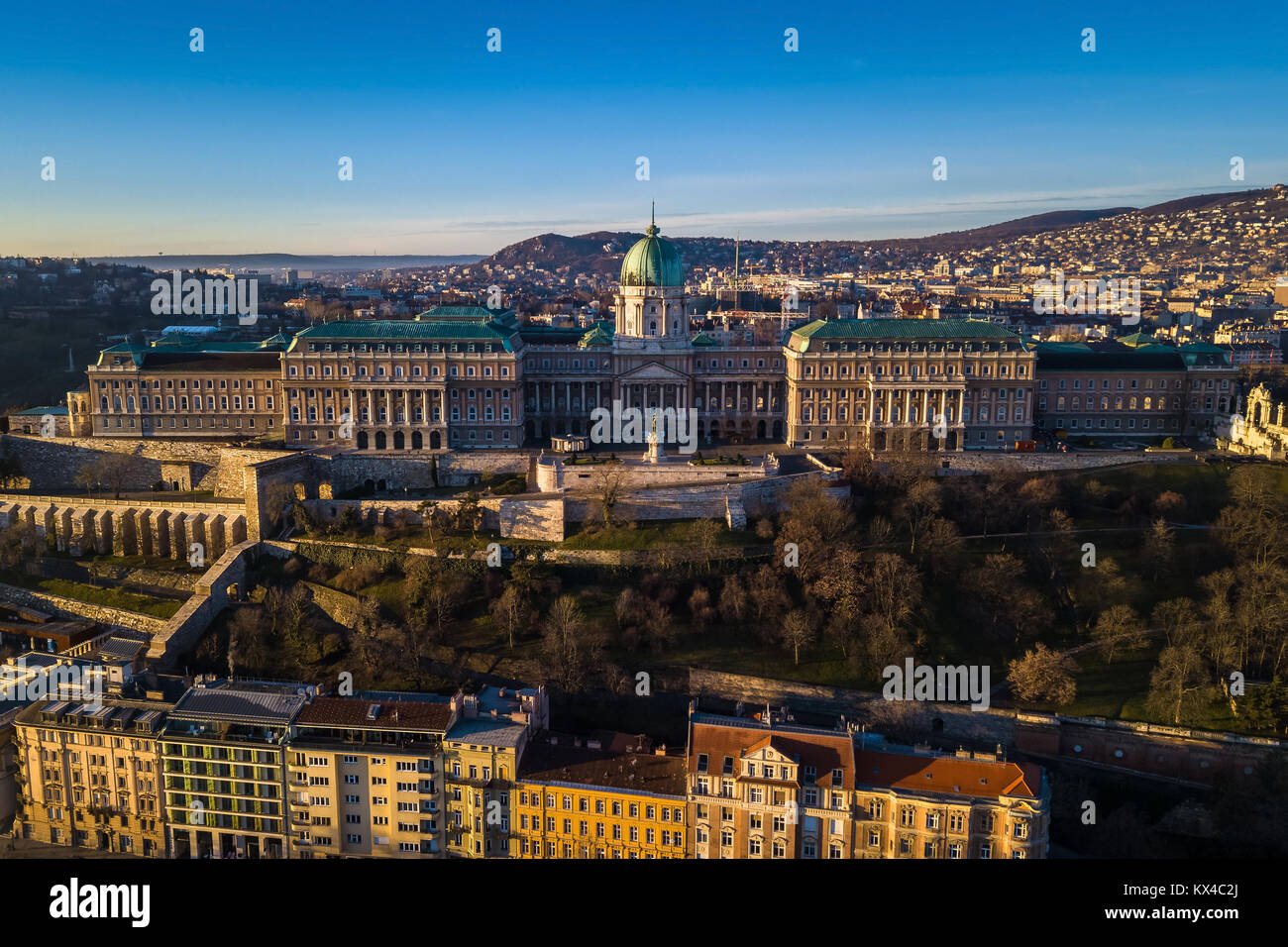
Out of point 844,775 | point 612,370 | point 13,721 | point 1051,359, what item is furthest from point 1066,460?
point 13,721

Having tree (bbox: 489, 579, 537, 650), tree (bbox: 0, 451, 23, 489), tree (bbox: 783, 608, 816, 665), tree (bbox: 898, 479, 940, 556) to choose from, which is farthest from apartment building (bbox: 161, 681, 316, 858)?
tree (bbox: 0, 451, 23, 489)

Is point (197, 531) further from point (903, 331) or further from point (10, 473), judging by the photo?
point (903, 331)

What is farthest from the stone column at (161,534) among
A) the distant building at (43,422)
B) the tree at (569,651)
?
the tree at (569,651)

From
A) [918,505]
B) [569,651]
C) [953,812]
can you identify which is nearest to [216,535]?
[569,651]

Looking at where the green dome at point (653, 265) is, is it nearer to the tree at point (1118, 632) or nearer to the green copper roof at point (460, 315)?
the green copper roof at point (460, 315)

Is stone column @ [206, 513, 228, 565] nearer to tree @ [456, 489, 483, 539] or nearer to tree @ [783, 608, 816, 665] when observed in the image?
tree @ [456, 489, 483, 539]

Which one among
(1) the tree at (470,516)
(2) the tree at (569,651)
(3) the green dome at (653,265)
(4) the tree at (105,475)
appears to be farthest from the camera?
(3) the green dome at (653,265)
